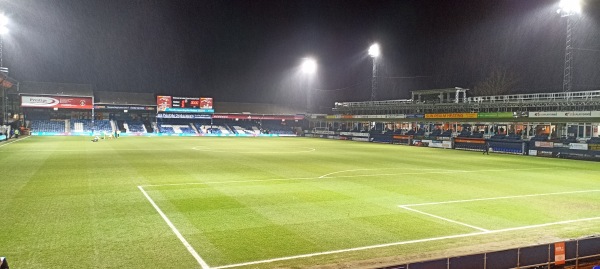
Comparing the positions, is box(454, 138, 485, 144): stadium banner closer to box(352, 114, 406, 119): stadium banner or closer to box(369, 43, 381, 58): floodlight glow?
box(352, 114, 406, 119): stadium banner

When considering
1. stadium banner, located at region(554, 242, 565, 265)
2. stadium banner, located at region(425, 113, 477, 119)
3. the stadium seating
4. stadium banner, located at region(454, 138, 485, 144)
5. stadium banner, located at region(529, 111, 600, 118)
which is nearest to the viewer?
stadium banner, located at region(554, 242, 565, 265)

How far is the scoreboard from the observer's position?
228 ft

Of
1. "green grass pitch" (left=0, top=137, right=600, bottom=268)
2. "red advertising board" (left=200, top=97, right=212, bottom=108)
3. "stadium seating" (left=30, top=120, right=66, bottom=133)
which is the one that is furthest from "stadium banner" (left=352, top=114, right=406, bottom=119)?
"stadium seating" (left=30, top=120, right=66, bottom=133)

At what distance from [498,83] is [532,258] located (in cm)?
7088

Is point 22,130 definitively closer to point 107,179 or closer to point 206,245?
point 107,179

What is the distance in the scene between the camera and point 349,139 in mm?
64000

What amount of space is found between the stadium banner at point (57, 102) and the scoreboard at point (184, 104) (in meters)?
10.8

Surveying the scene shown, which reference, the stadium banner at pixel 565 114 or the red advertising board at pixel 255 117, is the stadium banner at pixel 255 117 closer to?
the red advertising board at pixel 255 117

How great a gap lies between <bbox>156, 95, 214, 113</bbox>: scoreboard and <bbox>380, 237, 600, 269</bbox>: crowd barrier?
68180 mm

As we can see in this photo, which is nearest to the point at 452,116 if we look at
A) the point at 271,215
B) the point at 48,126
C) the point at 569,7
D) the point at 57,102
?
the point at 569,7

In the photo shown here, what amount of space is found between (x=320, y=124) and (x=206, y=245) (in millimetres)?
68936

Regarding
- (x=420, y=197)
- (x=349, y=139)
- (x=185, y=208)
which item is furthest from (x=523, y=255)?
(x=349, y=139)

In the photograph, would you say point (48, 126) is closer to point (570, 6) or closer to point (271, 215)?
point (271, 215)

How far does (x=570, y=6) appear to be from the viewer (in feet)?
104
